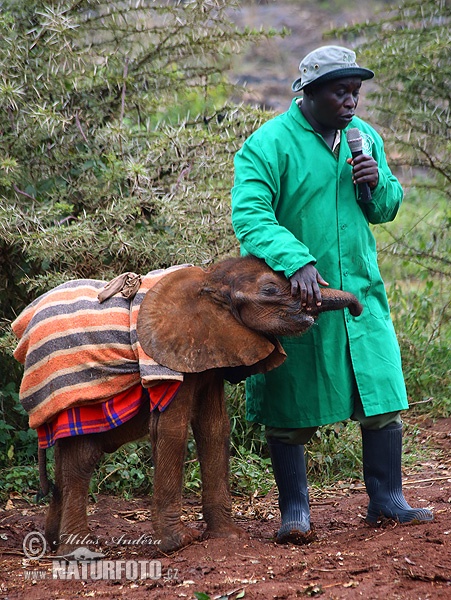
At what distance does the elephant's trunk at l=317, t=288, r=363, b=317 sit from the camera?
13.2ft

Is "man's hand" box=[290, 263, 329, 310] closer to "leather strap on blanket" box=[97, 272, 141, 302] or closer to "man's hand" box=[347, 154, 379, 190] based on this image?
"man's hand" box=[347, 154, 379, 190]

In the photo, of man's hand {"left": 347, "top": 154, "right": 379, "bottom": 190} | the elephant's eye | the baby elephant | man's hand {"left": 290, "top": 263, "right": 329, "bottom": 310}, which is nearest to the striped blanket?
the baby elephant

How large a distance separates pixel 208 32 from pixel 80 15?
0.85m

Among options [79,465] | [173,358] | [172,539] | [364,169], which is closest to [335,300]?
[364,169]

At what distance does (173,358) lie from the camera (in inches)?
161

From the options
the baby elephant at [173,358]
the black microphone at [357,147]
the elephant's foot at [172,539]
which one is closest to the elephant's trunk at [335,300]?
the baby elephant at [173,358]

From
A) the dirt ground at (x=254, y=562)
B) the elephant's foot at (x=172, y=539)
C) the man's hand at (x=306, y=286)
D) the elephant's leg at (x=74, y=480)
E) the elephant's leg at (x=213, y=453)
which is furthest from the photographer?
the elephant's leg at (x=213, y=453)

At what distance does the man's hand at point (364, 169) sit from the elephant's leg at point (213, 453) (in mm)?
1116

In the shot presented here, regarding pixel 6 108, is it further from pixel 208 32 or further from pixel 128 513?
pixel 128 513

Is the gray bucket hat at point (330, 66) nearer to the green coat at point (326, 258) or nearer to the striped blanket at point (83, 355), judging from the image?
the green coat at point (326, 258)

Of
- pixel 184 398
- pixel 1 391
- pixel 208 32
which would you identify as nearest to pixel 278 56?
pixel 208 32

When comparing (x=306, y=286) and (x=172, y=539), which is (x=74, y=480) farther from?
(x=306, y=286)

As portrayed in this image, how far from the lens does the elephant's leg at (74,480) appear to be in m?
4.32

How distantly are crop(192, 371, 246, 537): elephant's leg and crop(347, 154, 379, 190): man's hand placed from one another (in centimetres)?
112
